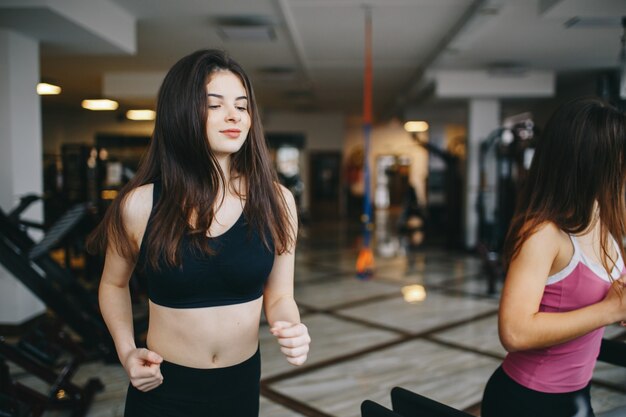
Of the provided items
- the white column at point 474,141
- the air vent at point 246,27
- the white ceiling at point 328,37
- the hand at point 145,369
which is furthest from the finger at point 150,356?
the white column at point 474,141

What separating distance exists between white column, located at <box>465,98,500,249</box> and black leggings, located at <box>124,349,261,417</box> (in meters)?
8.80

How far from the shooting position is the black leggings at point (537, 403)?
1.38m

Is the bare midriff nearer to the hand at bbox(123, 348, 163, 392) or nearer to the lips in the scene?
the hand at bbox(123, 348, 163, 392)

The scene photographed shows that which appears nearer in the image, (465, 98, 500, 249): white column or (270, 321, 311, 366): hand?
(270, 321, 311, 366): hand

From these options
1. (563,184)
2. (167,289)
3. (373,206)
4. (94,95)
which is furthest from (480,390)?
(373,206)

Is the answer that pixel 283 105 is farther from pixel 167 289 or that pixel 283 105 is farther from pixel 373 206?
pixel 167 289

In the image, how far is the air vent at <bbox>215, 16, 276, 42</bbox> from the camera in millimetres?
5859

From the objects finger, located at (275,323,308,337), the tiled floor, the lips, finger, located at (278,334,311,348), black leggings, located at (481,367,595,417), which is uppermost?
the lips

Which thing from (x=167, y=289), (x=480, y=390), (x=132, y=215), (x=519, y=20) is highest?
(x=519, y=20)

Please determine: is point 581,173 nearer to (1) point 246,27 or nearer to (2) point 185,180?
(2) point 185,180

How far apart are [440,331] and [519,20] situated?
3567 mm

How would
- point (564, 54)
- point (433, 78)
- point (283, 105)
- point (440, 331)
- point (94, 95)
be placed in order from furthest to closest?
1. point (283, 105)
2. point (94, 95)
3. point (433, 78)
4. point (564, 54)
5. point (440, 331)

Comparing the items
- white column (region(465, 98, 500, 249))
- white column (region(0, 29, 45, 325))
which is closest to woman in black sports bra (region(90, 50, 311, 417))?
white column (region(0, 29, 45, 325))

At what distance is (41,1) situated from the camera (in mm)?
4078
